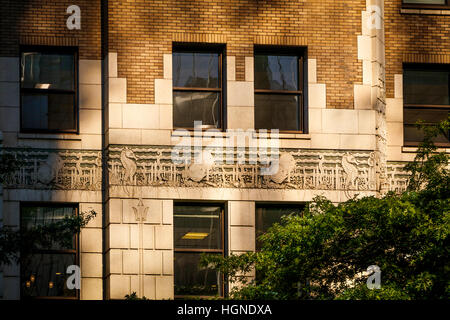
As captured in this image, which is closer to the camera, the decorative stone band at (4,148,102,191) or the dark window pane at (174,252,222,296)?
the dark window pane at (174,252,222,296)

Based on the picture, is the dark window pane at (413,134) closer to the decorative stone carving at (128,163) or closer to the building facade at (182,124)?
the building facade at (182,124)

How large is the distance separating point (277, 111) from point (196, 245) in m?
3.56

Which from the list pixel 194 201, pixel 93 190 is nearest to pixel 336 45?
pixel 194 201

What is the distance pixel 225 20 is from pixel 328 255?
775cm

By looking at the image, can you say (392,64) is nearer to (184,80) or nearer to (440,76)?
(440,76)

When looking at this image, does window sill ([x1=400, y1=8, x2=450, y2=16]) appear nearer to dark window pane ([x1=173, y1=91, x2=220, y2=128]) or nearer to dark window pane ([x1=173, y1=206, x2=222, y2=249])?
dark window pane ([x1=173, y1=91, x2=220, y2=128])

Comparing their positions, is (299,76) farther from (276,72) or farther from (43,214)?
(43,214)

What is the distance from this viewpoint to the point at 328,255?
14820mm

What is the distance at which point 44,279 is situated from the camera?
19.8 metres

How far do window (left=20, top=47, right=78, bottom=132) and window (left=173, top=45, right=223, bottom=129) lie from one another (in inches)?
90.3

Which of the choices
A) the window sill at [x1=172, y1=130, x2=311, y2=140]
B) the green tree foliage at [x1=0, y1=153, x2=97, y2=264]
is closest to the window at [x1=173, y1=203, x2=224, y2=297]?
the window sill at [x1=172, y1=130, x2=311, y2=140]

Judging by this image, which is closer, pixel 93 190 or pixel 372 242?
pixel 372 242

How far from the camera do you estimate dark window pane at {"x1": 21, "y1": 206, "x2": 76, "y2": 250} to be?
20.1 metres

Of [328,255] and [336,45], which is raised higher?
[336,45]
